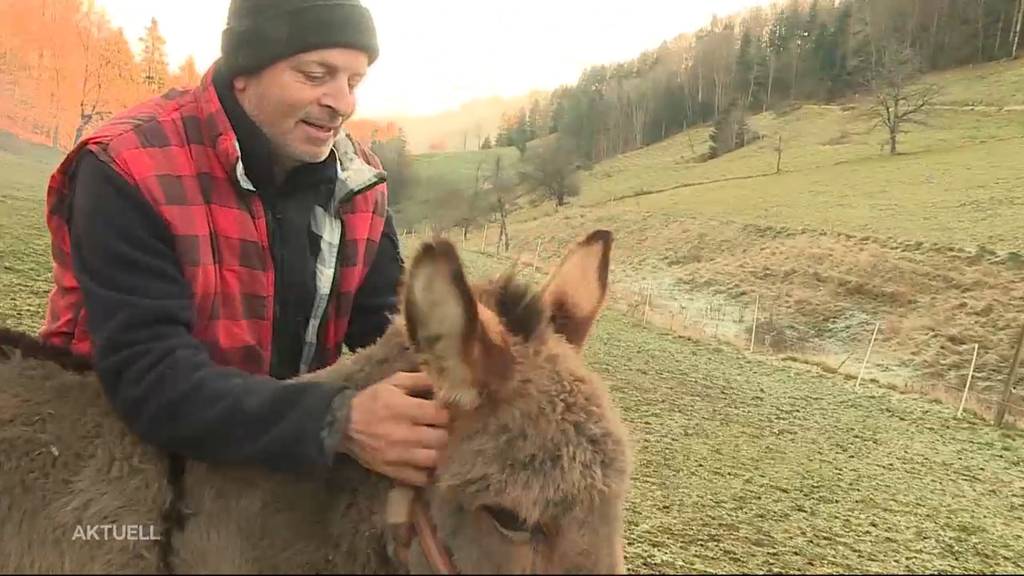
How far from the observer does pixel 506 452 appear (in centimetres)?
106

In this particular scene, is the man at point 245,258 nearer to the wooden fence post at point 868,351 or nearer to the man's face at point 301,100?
the man's face at point 301,100

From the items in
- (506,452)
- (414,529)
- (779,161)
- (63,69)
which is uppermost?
(63,69)

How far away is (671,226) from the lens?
21.8 m

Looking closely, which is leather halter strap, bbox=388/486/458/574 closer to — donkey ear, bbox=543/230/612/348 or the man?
the man

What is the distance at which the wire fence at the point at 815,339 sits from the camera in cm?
1029

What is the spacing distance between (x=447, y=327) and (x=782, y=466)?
5.52 meters

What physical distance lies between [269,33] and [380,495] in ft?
3.09

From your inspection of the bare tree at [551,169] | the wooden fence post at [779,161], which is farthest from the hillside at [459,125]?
the wooden fence post at [779,161]

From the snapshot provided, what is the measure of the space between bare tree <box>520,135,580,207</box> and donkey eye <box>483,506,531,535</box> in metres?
16.3

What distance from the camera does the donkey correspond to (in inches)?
40.5

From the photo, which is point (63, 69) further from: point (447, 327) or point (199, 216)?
point (447, 327)

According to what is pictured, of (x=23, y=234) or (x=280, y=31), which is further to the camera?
(x=23, y=234)

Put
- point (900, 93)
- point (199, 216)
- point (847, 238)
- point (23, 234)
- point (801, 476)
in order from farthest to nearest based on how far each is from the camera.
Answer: point (900, 93) < point (847, 238) < point (23, 234) < point (801, 476) < point (199, 216)

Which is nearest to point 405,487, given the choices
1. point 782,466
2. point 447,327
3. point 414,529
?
point 414,529
